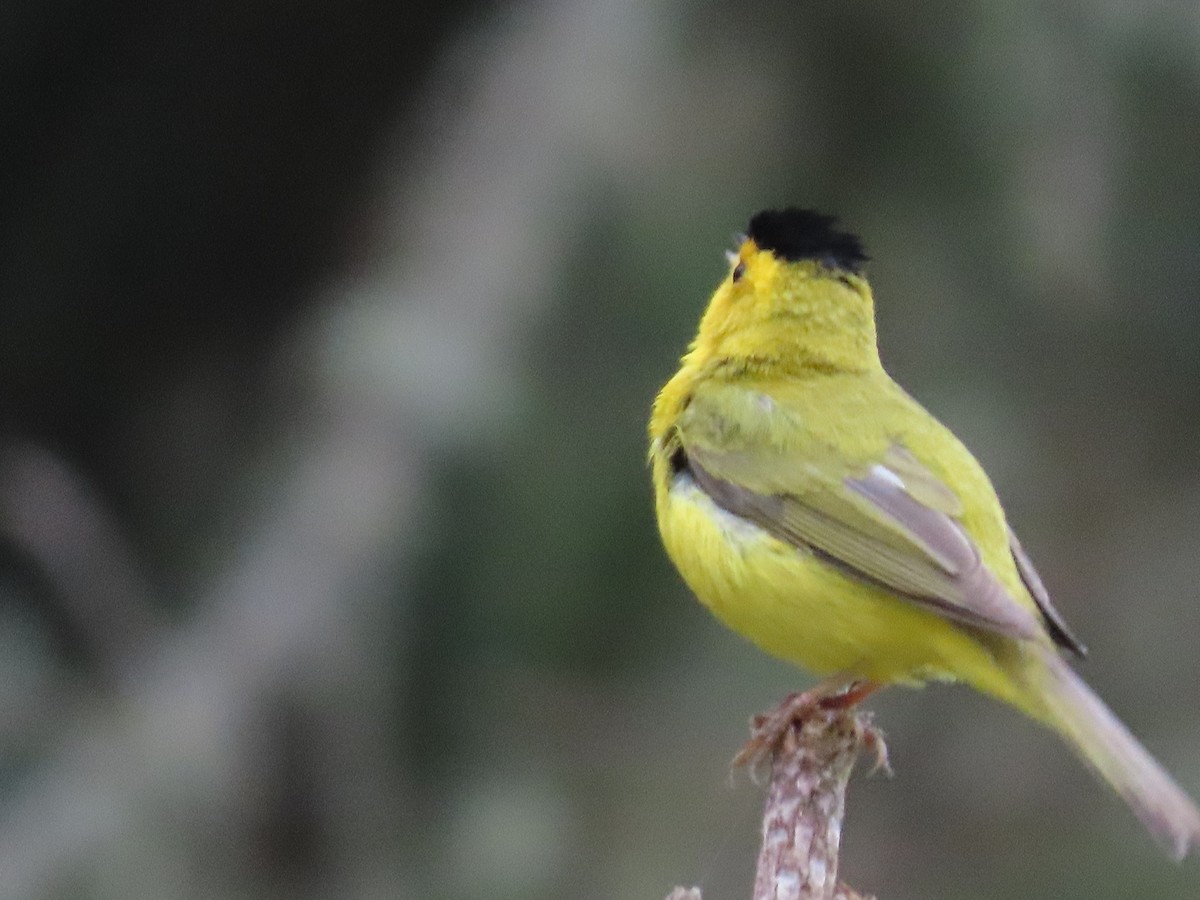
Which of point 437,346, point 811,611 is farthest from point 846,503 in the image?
point 437,346

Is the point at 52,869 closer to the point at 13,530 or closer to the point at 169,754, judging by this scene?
the point at 169,754

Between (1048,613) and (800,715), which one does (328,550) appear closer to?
(800,715)

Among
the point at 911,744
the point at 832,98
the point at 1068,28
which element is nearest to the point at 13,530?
the point at 832,98

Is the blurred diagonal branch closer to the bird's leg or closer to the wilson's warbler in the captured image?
the wilson's warbler

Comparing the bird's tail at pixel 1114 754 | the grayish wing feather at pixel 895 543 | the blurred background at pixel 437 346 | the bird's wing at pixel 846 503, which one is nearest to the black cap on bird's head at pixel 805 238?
the blurred background at pixel 437 346

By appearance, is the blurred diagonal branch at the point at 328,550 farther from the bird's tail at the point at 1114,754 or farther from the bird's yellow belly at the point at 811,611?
the bird's tail at the point at 1114,754

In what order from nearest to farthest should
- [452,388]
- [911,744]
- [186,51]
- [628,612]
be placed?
[452,388]
[628,612]
[186,51]
[911,744]
